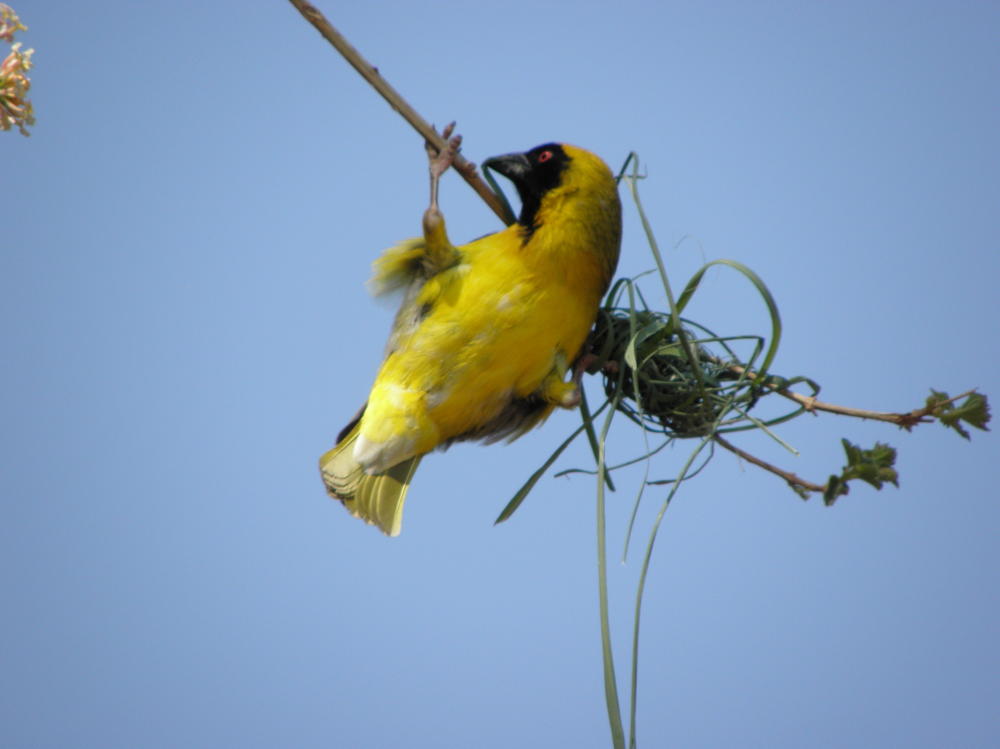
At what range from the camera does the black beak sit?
225 cm

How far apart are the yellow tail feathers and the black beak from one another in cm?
66

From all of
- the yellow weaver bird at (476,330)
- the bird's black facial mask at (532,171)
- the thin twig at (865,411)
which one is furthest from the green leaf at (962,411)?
the bird's black facial mask at (532,171)

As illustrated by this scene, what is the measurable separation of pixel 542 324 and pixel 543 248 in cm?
17

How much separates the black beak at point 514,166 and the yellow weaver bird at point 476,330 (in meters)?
0.08

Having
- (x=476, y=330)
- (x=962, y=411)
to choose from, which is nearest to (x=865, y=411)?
(x=962, y=411)

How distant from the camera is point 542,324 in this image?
6.55 feet

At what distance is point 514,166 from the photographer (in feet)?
7.40

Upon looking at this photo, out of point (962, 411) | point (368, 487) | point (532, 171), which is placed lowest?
point (368, 487)

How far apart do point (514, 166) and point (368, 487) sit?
0.79m

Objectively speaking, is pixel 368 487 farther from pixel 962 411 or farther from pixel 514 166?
pixel 962 411

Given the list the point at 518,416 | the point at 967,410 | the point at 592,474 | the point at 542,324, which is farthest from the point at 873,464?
the point at 518,416

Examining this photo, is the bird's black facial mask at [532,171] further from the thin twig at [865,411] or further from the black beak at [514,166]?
the thin twig at [865,411]

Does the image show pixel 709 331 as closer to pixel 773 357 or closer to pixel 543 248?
pixel 773 357

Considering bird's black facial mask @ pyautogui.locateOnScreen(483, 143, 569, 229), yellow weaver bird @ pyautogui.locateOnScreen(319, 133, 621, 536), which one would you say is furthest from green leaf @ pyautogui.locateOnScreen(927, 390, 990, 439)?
bird's black facial mask @ pyautogui.locateOnScreen(483, 143, 569, 229)
